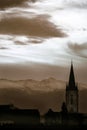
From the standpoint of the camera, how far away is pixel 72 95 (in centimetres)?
16225

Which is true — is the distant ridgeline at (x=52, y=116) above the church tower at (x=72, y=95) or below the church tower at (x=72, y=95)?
below

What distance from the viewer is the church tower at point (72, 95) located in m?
160

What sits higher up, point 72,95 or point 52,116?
point 72,95

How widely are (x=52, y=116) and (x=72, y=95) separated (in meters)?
6.62

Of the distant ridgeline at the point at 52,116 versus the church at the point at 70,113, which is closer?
the distant ridgeline at the point at 52,116

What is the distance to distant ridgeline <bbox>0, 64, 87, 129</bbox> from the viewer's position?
5960 inches

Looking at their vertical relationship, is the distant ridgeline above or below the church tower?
below

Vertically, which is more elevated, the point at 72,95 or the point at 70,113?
the point at 72,95

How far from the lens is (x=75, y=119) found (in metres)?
158

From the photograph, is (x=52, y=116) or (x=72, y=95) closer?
(x=52, y=116)

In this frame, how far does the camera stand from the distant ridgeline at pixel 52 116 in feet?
497

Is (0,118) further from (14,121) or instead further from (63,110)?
(63,110)

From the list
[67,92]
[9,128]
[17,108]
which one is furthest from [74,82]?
[9,128]

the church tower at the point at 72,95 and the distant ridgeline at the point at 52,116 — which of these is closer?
the distant ridgeline at the point at 52,116
